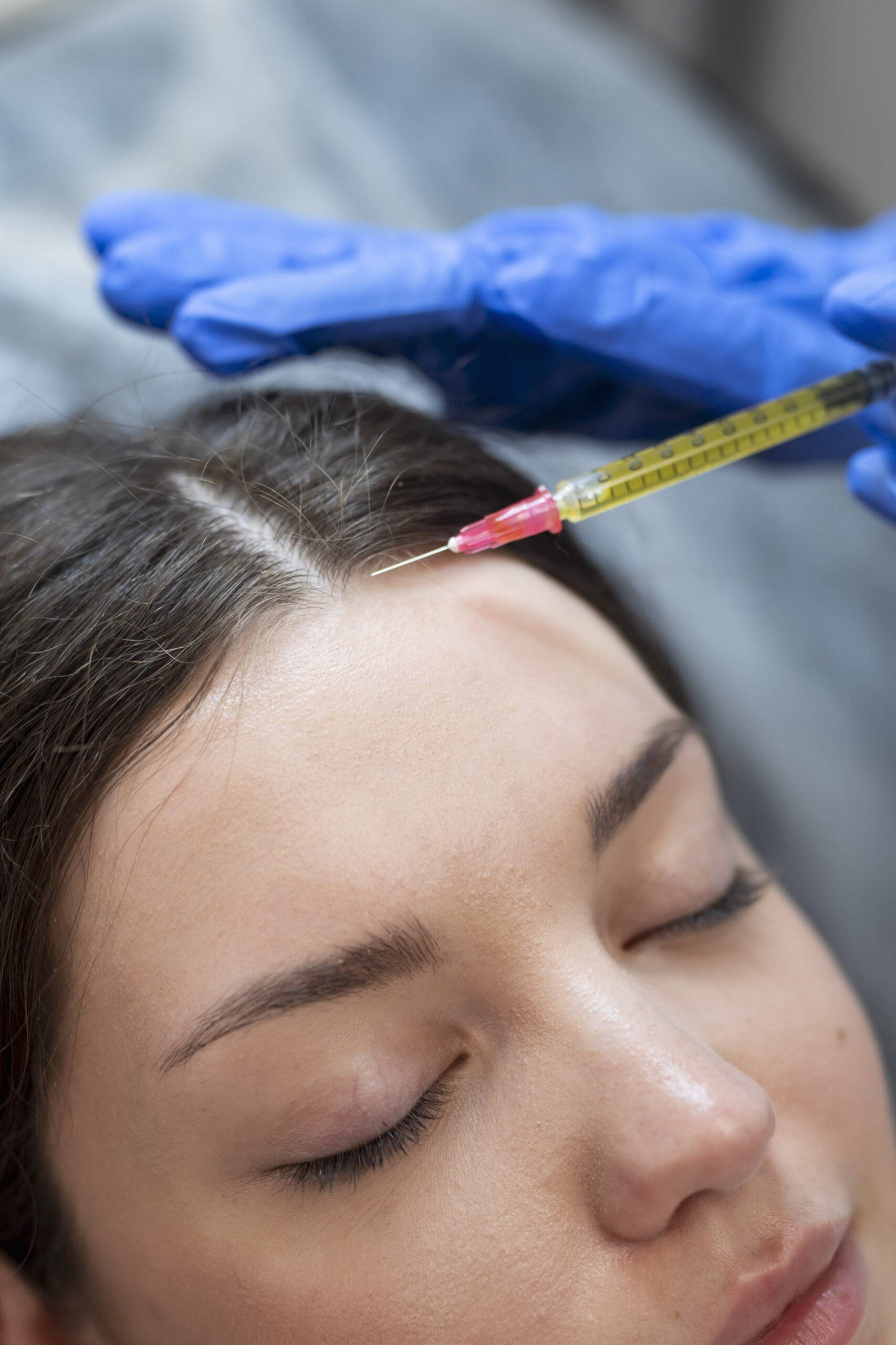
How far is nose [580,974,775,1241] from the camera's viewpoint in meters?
0.67

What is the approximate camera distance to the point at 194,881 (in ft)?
2.34

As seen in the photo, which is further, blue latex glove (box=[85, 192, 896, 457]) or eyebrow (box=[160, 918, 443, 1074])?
blue latex glove (box=[85, 192, 896, 457])

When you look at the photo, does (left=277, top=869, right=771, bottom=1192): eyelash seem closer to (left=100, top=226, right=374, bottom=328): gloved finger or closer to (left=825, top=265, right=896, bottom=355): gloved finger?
(left=825, top=265, right=896, bottom=355): gloved finger

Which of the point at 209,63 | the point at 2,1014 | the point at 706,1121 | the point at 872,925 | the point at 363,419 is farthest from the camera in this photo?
the point at 209,63

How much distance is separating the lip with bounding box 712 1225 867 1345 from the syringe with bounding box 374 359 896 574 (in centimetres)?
54

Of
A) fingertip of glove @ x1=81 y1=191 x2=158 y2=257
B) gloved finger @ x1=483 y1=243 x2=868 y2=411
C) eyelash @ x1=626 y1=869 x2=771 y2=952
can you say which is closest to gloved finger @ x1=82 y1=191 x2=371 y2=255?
fingertip of glove @ x1=81 y1=191 x2=158 y2=257

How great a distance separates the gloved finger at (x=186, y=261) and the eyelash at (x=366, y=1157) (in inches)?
32.2

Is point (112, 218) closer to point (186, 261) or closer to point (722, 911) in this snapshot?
point (186, 261)

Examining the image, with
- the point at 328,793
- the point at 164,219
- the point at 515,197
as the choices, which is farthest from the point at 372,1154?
the point at 515,197

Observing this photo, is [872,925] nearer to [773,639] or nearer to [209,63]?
[773,639]

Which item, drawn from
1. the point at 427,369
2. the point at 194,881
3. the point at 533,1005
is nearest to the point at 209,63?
the point at 427,369

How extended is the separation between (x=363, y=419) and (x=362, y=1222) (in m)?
0.67

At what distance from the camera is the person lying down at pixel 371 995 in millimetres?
684

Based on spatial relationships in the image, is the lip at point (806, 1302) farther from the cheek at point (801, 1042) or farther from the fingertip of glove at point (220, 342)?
the fingertip of glove at point (220, 342)
